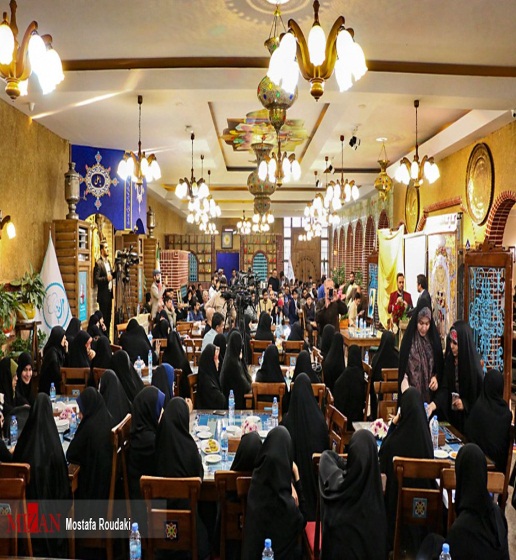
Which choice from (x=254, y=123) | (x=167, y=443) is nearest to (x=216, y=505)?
(x=167, y=443)

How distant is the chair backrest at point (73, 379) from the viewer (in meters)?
5.91

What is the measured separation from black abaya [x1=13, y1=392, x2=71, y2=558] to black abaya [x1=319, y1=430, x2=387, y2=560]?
5.96ft

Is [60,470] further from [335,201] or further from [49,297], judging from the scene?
[335,201]

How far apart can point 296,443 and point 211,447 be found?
0.67 metres

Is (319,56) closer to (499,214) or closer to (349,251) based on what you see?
(499,214)

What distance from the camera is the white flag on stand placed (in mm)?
7914

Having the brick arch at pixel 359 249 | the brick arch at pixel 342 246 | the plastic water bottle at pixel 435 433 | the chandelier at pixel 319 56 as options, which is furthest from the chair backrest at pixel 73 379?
the brick arch at pixel 342 246

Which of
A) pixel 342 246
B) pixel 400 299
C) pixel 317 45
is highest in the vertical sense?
pixel 317 45

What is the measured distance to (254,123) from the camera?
947 cm

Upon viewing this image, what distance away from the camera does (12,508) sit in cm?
306

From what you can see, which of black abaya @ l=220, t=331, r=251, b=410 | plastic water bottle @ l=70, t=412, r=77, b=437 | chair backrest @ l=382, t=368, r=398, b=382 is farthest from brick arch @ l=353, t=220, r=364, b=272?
plastic water bottle @ l=70, t=412, r=77, b=437

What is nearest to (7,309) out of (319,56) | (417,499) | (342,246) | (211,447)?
(211,447)

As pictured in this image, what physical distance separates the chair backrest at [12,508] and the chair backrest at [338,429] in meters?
2.31

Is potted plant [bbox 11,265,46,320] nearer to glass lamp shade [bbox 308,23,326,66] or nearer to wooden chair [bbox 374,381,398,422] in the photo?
wooden chair [bbox 374,381,398,422]
